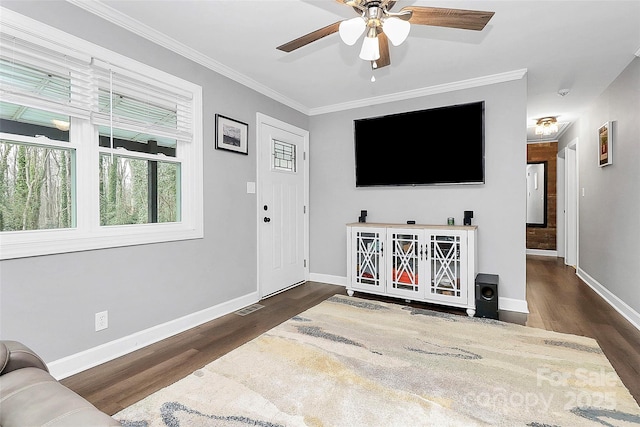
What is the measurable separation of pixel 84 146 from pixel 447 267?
128 inches

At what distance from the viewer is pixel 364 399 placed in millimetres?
1742

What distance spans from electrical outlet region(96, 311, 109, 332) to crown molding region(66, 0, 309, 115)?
2045 millimetres

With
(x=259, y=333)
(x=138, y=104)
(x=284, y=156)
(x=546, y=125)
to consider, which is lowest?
(x=259, y=333)

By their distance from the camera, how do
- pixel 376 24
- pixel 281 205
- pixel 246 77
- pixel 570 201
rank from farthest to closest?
pixel 570 201 → pixel 281 205 → pixel 246 77 → pixel 376 24

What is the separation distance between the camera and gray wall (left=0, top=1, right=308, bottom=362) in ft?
6.26

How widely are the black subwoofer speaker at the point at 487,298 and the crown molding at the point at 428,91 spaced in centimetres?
204

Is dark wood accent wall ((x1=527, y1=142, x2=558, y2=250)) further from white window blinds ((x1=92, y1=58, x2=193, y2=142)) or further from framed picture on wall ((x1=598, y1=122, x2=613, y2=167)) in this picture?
white window blinds ((x1=92, y1=58, x2=193, y2=142))

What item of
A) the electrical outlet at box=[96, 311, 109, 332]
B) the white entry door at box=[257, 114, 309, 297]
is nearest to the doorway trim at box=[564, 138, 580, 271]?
the white entry door at box=[257, 114, 309, 297]

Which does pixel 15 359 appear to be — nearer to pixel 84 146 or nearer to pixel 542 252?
pixel 84 146

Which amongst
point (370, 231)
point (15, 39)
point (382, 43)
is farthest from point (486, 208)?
point (15, 39)

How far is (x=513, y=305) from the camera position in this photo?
10.7ft

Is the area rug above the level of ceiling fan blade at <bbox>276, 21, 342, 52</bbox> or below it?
below

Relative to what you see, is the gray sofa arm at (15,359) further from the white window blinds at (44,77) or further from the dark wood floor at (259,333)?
the white window blinds at (44,77)

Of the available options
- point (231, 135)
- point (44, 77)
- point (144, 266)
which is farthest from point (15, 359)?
point (231, 135)
